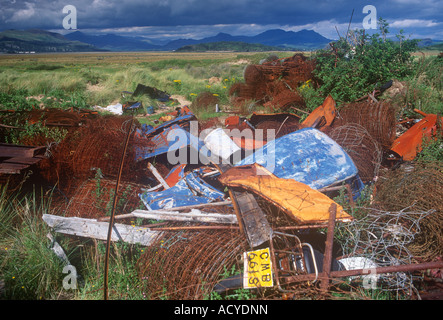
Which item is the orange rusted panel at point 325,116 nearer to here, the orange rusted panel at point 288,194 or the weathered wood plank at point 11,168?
the orange rusted panel at point 288,194

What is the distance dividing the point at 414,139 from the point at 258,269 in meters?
4.04

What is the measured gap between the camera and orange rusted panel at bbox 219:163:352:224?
8.51 ft

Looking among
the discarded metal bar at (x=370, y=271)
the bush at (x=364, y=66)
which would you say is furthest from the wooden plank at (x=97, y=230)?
the bush at (x=364, y=66)

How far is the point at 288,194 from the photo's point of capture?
9.36ft

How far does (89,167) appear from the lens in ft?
11.8

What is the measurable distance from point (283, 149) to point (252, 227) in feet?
5.46

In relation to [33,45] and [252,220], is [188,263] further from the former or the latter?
[33,45]

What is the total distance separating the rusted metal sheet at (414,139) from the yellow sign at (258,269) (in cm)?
344

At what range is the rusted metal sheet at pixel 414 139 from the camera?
173 inches

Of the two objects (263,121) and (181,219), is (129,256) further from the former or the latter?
(263,121)

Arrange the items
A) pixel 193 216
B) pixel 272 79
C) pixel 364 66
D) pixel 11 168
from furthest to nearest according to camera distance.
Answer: pixel 272 79 < pixel 364 66 < pixel 11 168 < pixel 193 216
